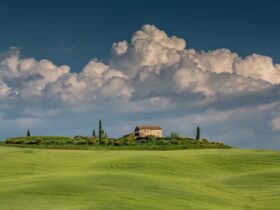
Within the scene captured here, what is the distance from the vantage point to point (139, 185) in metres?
42.5

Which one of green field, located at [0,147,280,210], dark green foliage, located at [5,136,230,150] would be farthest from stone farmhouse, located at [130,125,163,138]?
green field, located at [0,147,280,210]

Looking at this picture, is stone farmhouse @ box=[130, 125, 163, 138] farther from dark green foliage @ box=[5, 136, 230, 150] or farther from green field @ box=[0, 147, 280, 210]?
green field @ box=[0, 147, 280, 210]

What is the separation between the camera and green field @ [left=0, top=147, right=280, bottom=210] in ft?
117

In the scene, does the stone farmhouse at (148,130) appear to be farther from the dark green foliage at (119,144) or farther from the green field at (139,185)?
the green field at (139,185)

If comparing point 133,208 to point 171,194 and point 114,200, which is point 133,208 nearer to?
point 114,200

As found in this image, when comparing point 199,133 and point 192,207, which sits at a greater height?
point 199,133

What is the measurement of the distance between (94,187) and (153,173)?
53.8 feet

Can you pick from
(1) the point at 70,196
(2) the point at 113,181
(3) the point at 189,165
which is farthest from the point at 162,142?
(1) the point at 70,196

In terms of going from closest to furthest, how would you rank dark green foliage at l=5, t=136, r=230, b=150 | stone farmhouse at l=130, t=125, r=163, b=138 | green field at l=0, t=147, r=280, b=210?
green field at l=0, t=147, r=280, b=210, dark green foliage at l=5, t=136, r=230, b=150, stone farmhouse at l=130, t=125, r=163, b=138

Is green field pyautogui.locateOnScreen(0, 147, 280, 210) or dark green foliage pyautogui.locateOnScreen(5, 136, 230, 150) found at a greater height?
dark green foliage pyautogui.locateOnScreen(5, 136, 230, 150)

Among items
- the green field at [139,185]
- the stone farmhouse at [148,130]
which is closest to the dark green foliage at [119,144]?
the green field at [139,185]

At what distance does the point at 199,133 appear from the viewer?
394ft

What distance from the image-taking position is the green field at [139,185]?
35.7m

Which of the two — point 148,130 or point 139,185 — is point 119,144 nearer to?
point 139,185
